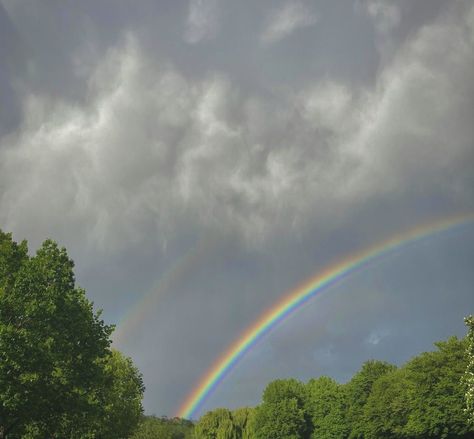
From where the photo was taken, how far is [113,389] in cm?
7812

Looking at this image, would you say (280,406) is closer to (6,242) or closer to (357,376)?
(357,376)

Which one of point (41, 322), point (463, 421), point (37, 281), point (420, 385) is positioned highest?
point (420, 385)

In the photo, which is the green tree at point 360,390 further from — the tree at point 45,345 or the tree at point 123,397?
the tree at point 45,345

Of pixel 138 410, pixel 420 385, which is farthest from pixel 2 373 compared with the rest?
pixel 420 385

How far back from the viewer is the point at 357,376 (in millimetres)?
133000

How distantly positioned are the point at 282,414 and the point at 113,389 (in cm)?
6787

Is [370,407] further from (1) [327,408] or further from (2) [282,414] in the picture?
(2) [282,414]

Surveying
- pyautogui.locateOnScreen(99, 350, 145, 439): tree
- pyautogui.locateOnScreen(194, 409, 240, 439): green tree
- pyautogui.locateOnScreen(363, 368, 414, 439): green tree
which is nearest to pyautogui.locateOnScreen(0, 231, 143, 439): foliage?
pyautogui.locateOnScreen(99, 350, 145, 439): tree

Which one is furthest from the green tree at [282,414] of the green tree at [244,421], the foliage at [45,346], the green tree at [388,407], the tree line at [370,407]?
the foliage at [45,346]

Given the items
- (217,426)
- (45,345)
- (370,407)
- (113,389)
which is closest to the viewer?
(45,345)

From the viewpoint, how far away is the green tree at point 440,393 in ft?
301

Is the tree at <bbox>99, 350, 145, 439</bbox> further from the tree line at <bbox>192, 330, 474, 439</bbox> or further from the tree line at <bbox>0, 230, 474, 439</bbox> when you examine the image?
the tree line at <bbox>192, 330, 474, 439</bbox>

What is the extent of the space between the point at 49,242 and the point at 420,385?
7349 centimetres

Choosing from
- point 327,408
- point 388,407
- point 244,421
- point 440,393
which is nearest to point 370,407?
point 388,407
